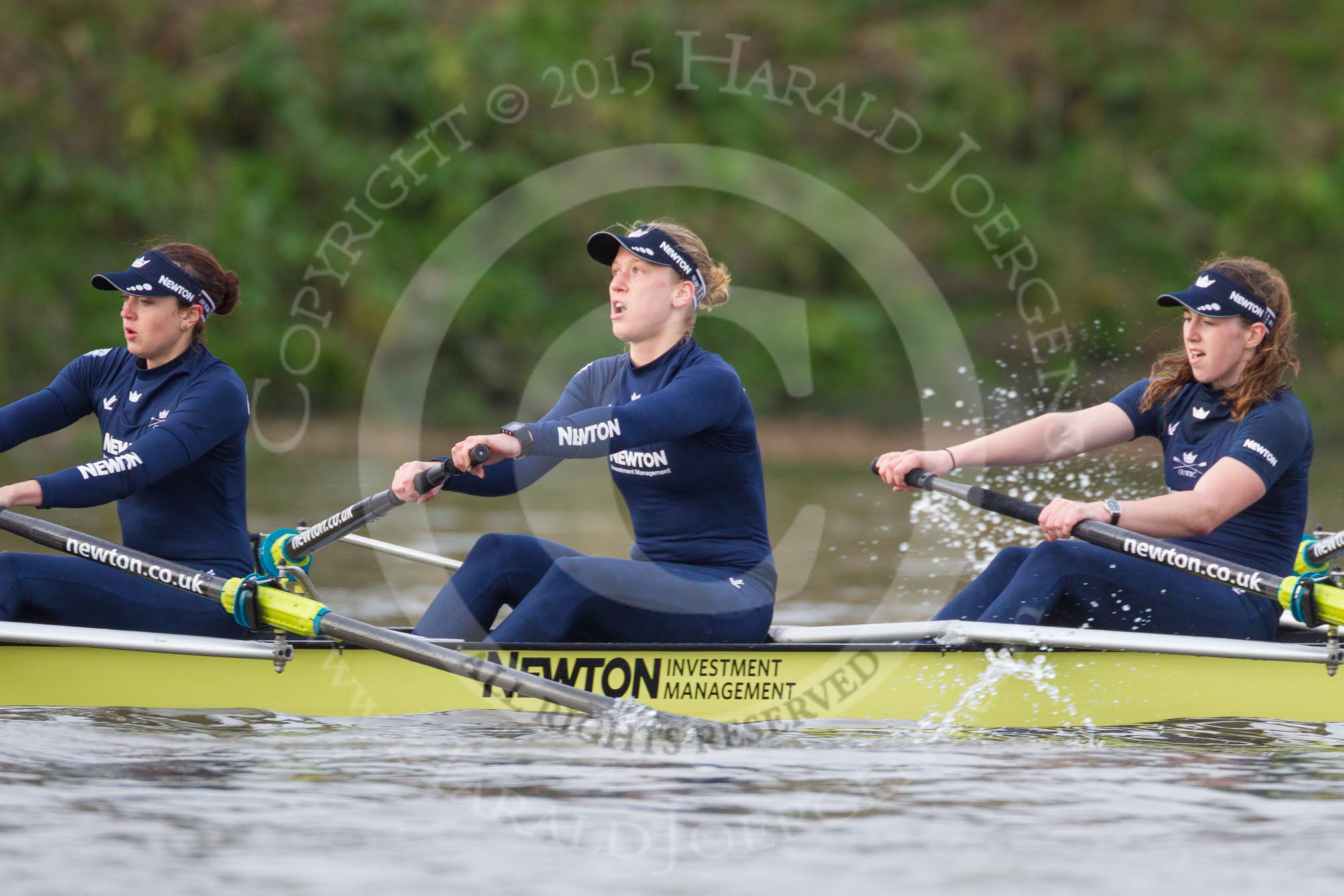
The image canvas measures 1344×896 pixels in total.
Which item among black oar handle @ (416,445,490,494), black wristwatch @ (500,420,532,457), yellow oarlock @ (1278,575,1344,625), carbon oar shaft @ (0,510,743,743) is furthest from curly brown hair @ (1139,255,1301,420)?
black oar handle @ (416,445,490,494)

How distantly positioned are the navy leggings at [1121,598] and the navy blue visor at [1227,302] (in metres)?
0.92

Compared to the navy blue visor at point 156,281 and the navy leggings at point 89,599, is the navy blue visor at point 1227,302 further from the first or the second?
the navy leggings at point 89,599

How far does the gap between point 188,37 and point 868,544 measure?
12802 millimetres

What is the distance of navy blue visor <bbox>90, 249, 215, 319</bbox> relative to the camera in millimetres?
5875

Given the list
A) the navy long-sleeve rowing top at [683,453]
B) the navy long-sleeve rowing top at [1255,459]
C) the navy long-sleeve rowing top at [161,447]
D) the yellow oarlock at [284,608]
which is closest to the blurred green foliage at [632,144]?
the navy long-sleeve rowing top at [161,447]

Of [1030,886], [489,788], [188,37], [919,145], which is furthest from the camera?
[919,145]

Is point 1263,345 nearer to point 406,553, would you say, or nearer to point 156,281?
point 406,553

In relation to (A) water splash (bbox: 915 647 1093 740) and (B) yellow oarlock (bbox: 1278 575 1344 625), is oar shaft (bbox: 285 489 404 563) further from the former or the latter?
(B) yellow oarlock (bbox: 1278 575 1344 625)

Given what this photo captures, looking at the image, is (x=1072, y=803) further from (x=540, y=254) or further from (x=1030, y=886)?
(x=540, y=254)

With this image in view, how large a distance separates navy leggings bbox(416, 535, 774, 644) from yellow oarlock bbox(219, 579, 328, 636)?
50cm

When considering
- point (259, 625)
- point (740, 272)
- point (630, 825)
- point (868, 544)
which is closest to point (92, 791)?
point (259, 625)

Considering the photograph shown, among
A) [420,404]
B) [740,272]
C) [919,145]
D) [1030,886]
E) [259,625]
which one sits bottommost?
[1030,886]

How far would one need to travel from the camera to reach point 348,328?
1909 cm

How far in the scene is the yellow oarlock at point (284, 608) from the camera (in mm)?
5605
